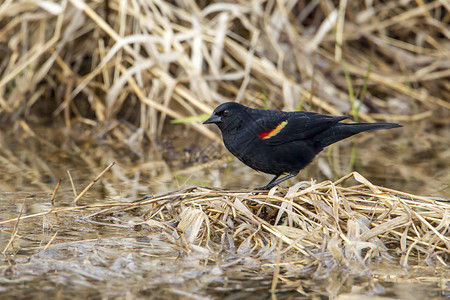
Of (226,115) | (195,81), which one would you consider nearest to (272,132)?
(226,115)

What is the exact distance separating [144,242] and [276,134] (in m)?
1.15

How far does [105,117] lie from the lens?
6301 millimetres

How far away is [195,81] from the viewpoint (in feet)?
19.8

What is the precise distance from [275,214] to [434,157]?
8.57ft

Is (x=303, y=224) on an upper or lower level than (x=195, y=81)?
lower

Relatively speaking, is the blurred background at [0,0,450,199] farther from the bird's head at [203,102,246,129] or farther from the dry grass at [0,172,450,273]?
the dry grass at [0,172,450,273]

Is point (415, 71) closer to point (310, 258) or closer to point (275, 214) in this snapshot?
point (275, 214)

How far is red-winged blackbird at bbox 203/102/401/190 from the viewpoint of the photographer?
3.71 meters

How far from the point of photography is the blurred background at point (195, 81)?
5430 mm

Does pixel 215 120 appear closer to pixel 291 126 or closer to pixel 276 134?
pixel 276 134

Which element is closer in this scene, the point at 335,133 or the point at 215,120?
the point at 215,120

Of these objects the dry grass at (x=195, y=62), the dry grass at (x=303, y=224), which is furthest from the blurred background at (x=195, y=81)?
the dry grass at (x=303, y=224)

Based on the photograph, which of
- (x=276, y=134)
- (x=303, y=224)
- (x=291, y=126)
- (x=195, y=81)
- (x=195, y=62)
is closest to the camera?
(x=303, y=224)

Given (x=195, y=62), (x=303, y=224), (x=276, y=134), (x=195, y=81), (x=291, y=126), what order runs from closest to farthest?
(x=303, y=224) → (x=276, y=134) → (x=291, y=126) → (x=195, y=81) → (x=195, y=62)
